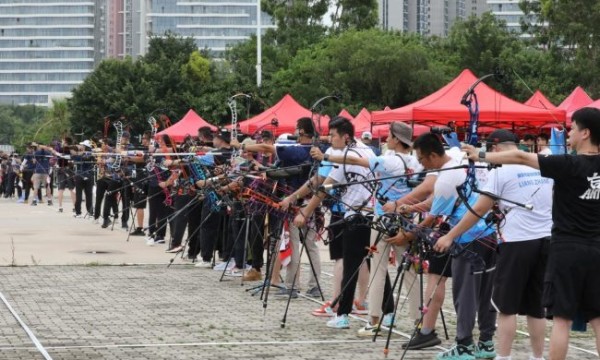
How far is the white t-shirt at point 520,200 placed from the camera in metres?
9.27

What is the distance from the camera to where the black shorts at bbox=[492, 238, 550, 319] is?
363 inches

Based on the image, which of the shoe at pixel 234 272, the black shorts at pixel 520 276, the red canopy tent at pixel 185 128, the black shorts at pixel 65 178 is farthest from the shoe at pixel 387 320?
the red canopy tent at pixel 185 128

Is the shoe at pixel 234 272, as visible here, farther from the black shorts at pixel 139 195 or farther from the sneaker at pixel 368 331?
the black shorts at pixel 139 195

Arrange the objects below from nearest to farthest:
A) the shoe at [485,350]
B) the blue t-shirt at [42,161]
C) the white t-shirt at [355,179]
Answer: the shoe at [485,350]
the white t-shirt at [355,179]
the blue t-shirt at [42,161]

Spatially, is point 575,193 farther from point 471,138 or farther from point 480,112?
point 480,112

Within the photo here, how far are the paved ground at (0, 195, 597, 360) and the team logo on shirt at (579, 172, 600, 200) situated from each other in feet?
9.26

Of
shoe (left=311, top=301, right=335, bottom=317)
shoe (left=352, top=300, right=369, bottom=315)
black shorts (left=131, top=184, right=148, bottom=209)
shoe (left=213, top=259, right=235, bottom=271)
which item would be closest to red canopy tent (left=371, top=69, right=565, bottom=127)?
black shorts (left=131, top=184, right=148, bottom=209)

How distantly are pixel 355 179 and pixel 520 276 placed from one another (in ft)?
8.99

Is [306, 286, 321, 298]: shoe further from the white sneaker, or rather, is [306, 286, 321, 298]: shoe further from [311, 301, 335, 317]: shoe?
the white sneaker

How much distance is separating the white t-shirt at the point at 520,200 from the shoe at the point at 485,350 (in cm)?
121

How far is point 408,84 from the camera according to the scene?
50688 millimetres

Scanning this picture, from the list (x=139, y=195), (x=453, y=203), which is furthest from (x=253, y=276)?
(x=139, y=195)

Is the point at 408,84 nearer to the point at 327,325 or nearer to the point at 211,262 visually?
the point at 211,262

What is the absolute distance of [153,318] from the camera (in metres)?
12.5
